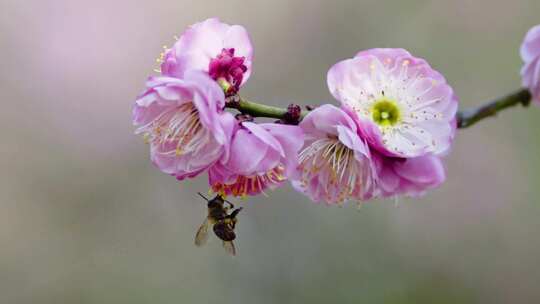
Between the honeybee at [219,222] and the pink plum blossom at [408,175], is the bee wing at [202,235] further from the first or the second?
the pink plum blossom at [408,175]

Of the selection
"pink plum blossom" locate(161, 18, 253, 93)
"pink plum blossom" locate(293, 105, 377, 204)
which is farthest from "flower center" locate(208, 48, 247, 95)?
"pink plum blossom" locate(293, 105, 377, 204)

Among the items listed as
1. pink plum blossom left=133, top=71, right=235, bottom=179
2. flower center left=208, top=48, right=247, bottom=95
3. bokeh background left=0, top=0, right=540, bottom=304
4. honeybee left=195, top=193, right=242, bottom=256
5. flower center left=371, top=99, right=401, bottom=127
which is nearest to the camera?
pink plum blossom left=133, top=71, right=235, bottom=179

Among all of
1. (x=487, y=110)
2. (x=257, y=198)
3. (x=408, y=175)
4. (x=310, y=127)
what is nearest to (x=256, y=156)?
(x=310, y=127)

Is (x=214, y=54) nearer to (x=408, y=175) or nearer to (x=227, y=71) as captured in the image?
(x=227, y=71)

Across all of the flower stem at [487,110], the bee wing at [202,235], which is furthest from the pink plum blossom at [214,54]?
the flower stem at [487,110]

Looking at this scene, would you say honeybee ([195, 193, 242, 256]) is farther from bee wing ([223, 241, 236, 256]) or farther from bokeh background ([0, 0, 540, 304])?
bokeh background ([0, 0, 540, 304])

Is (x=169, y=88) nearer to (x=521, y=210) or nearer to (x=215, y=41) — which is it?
(x=215, y=41)
